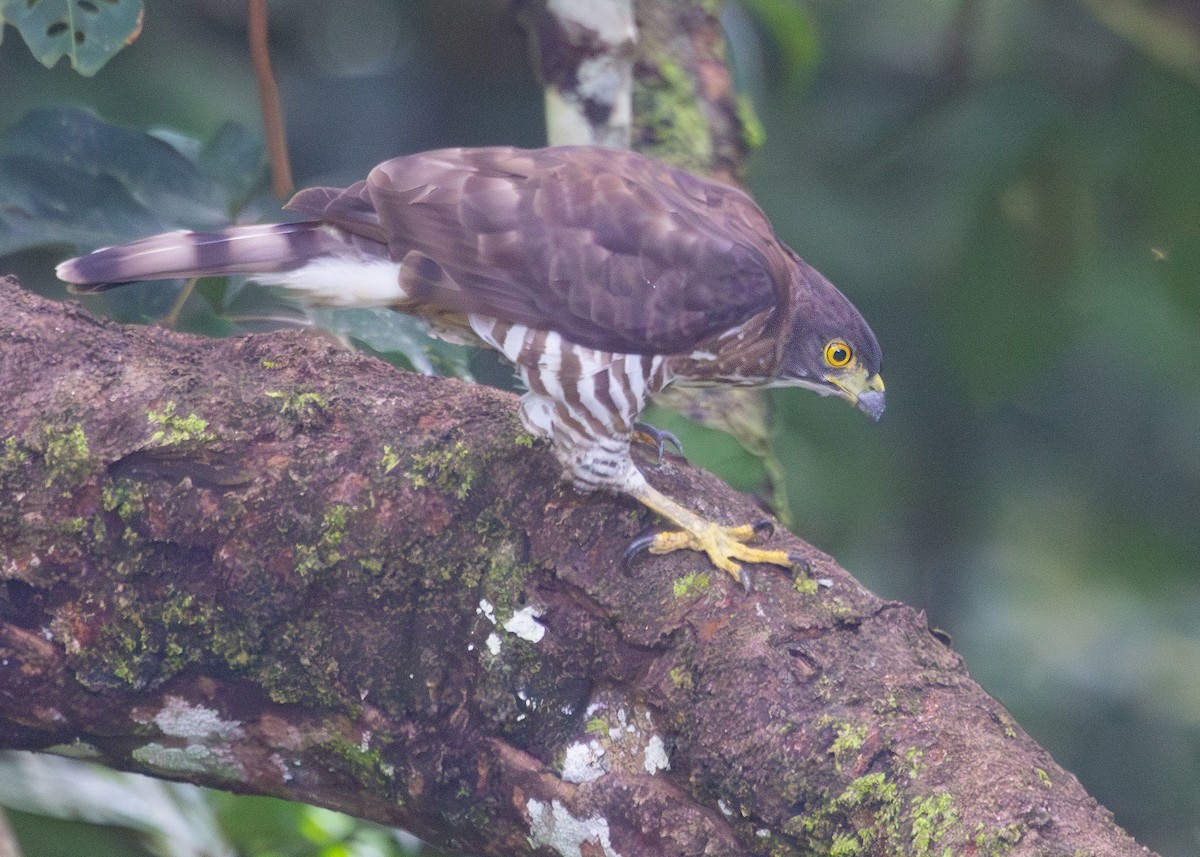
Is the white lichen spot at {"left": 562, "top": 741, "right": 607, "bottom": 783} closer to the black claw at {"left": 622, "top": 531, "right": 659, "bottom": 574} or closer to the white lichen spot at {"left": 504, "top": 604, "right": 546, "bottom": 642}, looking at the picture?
the white lichen spot at {"left": 504, "top": 604, "right": 546, "bottom": 642}

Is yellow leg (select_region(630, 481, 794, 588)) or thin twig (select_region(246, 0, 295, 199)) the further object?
thin twig (select_region(246, 0, 295, 199))

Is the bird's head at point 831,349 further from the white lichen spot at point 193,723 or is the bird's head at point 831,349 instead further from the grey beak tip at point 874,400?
the white lichen spot at point 193,723

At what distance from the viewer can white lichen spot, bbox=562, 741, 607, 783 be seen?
2.12m

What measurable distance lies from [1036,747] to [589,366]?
1194 mm

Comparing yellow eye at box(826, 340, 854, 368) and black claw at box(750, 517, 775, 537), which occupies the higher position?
yellow eye at box(826, 340, 854, 368)

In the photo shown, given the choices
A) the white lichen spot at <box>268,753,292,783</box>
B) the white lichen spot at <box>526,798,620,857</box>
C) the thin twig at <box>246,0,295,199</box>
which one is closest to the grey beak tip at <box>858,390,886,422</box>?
the white lichen spot at <box>526,798,620,857</box>

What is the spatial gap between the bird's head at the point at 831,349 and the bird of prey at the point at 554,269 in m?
0.21

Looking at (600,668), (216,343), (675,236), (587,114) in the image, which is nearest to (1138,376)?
(587,114)

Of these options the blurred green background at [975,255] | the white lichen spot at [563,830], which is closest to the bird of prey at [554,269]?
the white lichen spot at [563,830]

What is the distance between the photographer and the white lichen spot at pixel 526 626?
2.25 meters

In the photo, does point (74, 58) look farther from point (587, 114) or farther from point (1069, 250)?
point (1069, 250)

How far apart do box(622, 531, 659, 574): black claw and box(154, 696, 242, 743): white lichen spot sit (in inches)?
33.6

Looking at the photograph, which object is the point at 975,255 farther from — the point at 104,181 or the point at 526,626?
the point at 104,181

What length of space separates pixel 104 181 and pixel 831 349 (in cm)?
214
